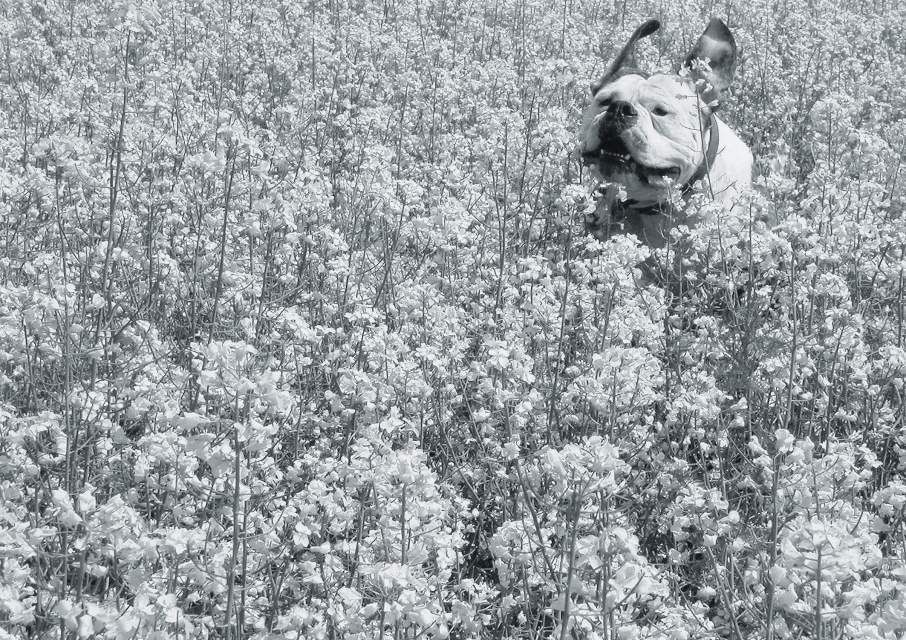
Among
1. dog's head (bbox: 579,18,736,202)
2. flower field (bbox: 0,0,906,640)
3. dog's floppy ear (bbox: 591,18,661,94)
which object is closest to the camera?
flower field (bbox: 0,0,906,640)

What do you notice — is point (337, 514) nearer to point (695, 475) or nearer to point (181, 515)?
point (181, 515)

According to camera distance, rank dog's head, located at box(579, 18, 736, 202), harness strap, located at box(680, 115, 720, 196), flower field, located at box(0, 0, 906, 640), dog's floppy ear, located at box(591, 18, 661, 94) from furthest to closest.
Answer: dog's floppy ear, located at box(591, 18, 661, 94)
harness strap, located at box(680, 115, 720, 196)
dog's head, located at box(579, 18, 736, 202)
flower field, located at box(0, 0, 906, 640)

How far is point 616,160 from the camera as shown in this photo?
6375mm

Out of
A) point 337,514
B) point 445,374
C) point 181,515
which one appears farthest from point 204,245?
point 337,514

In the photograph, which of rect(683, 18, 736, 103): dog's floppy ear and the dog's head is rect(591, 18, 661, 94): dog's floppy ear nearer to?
the dog's head

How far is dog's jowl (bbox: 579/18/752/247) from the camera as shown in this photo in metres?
6.33

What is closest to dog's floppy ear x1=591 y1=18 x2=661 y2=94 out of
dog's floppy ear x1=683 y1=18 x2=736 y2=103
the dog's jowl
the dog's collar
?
the dog's jowl

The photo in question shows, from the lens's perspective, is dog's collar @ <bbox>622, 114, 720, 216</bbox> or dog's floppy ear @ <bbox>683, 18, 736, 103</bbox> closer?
dog's collar @ <bbox>622, 114, 720, 216</bbox>

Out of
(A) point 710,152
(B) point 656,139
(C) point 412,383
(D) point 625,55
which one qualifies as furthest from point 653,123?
(C) point 412,383

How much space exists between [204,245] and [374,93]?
177 inches

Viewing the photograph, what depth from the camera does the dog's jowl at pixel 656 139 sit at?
633 cm

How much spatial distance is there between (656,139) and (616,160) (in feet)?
0.90

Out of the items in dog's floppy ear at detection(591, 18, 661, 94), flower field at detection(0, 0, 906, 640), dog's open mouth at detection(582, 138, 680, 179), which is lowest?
flower field at detection(0, 0, 906, 640)

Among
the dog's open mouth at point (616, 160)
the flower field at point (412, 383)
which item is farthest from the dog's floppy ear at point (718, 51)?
the dog's open mouth at point (616, 160)
